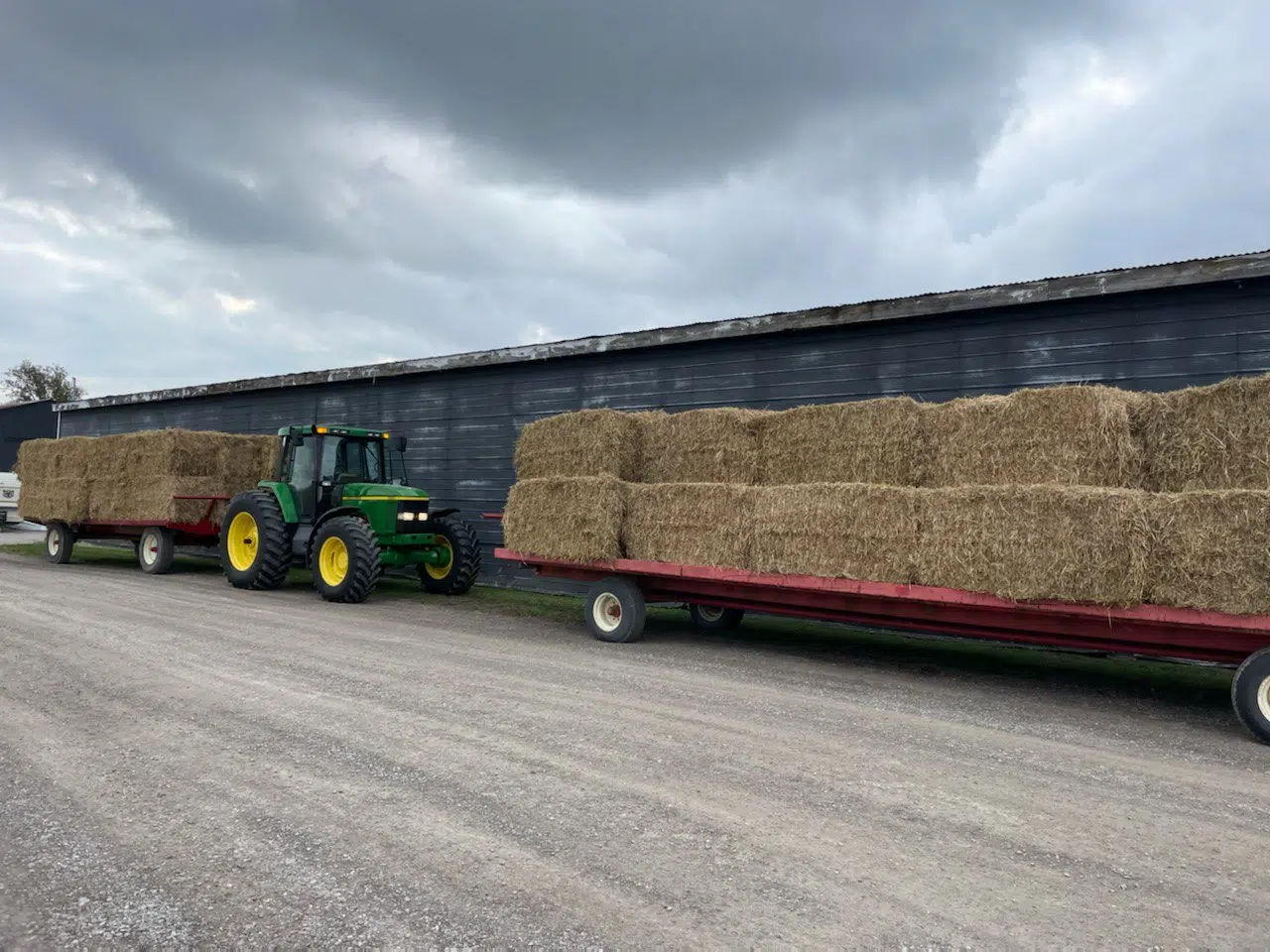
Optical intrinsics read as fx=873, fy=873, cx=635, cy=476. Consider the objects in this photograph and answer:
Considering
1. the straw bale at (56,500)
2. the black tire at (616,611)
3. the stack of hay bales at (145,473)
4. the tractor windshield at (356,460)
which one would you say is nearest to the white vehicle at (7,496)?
the straw bale at (56,500)

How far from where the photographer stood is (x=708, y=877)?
3283 millimetres

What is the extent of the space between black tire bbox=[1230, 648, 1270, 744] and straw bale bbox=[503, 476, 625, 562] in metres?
5.41

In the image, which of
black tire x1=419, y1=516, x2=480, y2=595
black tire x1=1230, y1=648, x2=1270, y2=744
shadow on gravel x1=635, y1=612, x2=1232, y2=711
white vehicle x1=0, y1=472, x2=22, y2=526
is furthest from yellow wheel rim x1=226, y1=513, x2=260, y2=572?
white vehicle x1=0, y1=472, x2=22, y2=526

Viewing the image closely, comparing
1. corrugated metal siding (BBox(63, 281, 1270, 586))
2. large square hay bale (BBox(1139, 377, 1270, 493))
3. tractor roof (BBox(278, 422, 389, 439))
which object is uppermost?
corrugated metal siding (BBox(63, 281, 1270, 586))

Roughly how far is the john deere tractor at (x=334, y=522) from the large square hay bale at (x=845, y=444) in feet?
18.4

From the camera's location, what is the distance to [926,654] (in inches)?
365

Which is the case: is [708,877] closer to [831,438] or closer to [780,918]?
[780,918]

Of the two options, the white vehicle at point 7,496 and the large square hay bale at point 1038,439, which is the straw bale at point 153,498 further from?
the white vehicle at point 7,496

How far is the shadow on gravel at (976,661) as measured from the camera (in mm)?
7664

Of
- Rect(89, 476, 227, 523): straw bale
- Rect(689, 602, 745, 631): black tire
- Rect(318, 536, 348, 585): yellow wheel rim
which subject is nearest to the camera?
Rect(689, 602, 745, 631): black tire

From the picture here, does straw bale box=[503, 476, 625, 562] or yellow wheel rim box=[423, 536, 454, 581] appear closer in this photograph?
straw bale box=[503, 476, 625, 562]

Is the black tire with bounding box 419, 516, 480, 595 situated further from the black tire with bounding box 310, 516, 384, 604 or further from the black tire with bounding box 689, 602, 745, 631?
the black tire with bounding box 689, 602, 745, 631

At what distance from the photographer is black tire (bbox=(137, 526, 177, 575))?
15.3 meters

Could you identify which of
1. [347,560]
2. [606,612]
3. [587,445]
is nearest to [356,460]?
[347,560]
